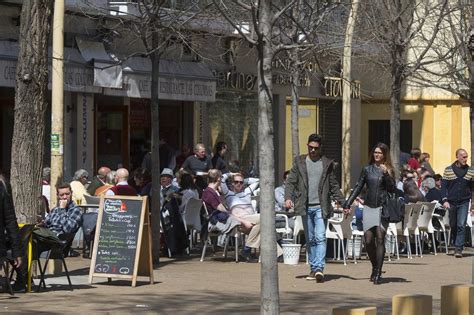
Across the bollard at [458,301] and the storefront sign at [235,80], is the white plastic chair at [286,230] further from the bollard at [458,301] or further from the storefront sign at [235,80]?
the storefront sign at [235,80]

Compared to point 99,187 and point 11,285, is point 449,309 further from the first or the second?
point 99,187

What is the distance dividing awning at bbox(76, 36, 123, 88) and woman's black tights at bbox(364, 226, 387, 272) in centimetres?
993

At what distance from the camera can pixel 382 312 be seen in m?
13.1

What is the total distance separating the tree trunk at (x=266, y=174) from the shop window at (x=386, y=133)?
105ft

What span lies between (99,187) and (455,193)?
617cm

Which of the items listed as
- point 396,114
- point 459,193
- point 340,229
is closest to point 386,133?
point 396,114

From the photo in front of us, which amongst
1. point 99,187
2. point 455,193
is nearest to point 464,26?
point 455,193

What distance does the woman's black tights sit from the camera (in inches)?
647

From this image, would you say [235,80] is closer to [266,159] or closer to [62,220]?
[62,220]

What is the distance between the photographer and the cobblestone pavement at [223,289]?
13.2 meters

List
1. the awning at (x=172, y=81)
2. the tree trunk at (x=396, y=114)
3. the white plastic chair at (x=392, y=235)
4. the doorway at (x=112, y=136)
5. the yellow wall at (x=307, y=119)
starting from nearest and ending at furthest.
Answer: the white plastic chair at (x=392, y=235), the tree trunk at (x=396, y=114), the awning at (x=172, y=81), the doorway at (x=112, y=136), the yellow wall at (x=307, y=119)

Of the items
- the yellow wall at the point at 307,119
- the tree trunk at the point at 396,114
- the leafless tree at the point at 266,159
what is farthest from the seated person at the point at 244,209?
the yellow wall at the point at 307,119

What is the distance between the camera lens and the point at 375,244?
657 inches

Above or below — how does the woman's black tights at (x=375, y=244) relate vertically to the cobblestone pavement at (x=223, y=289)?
above
